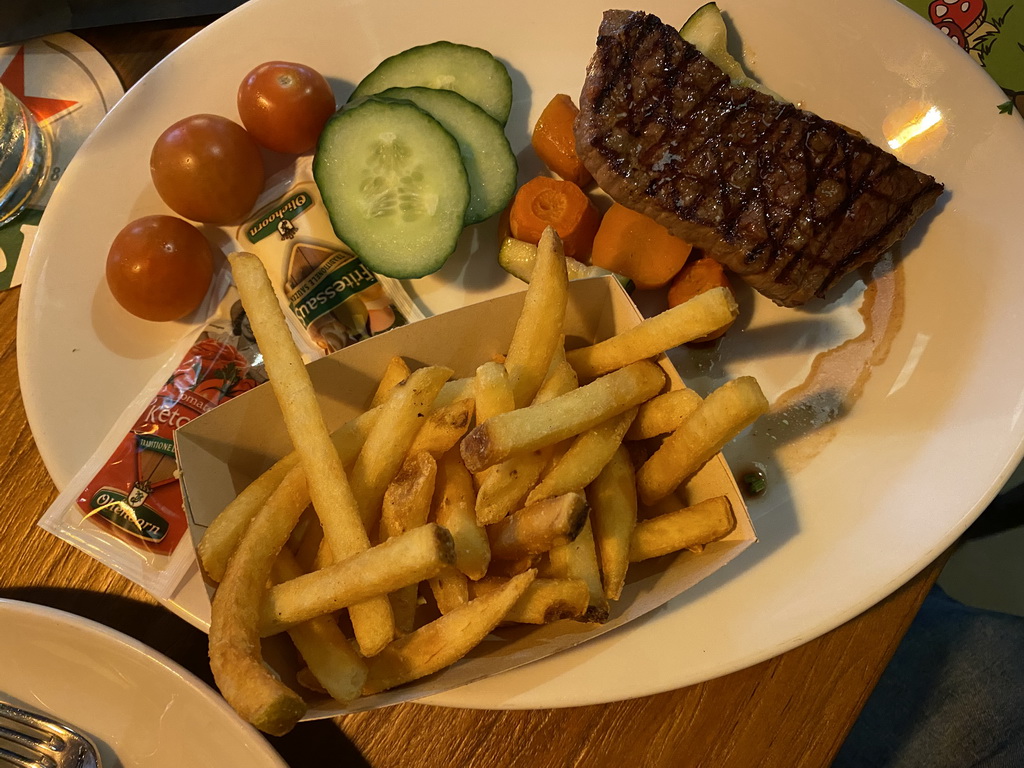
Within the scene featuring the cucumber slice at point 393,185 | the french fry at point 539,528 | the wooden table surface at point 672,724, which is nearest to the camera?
the french fry at point 539,528

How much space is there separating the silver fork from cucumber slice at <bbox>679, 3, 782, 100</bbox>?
2607 mm

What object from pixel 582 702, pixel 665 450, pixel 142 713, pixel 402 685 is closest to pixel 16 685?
pixel 142 713

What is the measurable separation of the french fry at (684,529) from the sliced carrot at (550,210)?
969 mm

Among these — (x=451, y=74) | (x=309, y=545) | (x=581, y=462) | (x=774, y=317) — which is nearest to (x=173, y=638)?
(x=309, y=545)

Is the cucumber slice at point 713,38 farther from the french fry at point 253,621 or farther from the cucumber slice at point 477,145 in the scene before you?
the french fry at point 253,621

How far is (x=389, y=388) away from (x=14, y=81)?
2146 mm

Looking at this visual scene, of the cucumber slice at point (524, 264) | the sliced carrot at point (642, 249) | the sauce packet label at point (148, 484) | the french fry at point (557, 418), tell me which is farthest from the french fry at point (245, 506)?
the sliced carrot at point (642, 249)

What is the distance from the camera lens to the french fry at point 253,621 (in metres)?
1.13

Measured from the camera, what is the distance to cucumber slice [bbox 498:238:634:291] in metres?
2.12

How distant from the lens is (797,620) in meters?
1.78

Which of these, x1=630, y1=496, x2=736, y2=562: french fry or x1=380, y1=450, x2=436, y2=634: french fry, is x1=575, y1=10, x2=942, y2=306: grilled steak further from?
x1=380, y1=450, x2=436, y2=634: french fry

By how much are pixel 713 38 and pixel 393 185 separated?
1.09m

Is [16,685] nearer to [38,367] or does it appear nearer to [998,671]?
[38,367]

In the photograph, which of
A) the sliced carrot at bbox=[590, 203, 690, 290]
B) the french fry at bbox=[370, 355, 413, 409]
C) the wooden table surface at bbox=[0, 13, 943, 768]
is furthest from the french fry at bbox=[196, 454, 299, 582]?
the sliced carrot at bbox=[590, 203, 690, 290]
